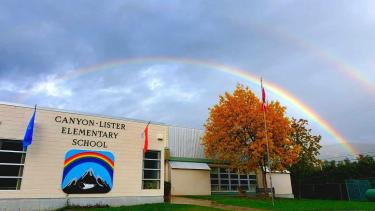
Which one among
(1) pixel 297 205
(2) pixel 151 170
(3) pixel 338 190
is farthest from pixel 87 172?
(3) pixel 338 190

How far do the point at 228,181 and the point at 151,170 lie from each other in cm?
1653

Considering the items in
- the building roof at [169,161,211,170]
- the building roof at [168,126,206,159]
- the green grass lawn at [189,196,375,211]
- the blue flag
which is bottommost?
the green grass lawn at [189,196,375,211]

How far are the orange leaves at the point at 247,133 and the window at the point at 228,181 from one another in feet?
15.8

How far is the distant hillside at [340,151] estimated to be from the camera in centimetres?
5741

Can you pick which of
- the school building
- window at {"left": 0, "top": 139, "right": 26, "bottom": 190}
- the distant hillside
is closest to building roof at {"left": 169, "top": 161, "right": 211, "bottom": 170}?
the school building

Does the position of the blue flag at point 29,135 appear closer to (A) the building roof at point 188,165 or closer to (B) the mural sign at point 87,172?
(B) the mural sign at point 87,172

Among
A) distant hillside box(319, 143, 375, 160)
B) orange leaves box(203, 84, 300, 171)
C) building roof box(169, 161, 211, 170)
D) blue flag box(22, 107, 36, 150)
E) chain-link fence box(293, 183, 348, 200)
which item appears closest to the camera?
blue flag box(22, 107, 36, 150)

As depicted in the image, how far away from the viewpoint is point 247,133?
97.1ft

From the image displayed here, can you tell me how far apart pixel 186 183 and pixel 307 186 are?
16.8 metres

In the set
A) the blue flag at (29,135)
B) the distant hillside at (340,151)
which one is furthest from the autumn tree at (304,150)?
the blue flag at (29,135)

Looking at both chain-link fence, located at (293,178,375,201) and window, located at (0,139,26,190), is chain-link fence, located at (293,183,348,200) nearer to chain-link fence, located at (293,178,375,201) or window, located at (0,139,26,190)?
chain-link fence, located at (293,178,375,201)

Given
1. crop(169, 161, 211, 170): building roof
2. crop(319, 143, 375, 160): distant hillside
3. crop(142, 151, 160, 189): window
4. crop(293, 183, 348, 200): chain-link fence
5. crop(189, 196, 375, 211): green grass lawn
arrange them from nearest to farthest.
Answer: crop(189, 196, 375, 211): green grass lawn, crop(142, 151, 160, 189): window, crop(169, 161, 211, 170): building roof, crop(293, 183, 348, 200): chain-link fence, crop(319, 143, 375, 160): distant hillside

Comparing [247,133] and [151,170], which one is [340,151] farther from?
[151,170]

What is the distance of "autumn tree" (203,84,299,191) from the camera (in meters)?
28.8
